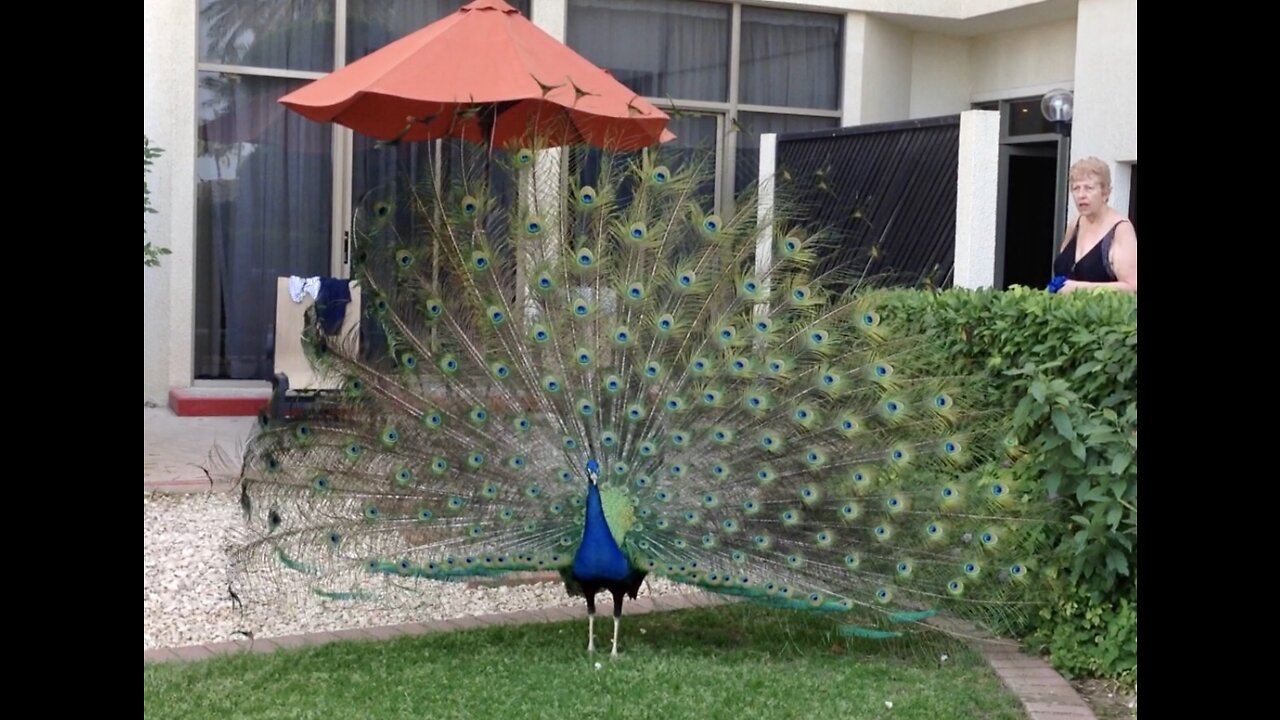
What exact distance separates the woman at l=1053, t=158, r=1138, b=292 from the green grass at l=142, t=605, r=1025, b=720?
196 cm

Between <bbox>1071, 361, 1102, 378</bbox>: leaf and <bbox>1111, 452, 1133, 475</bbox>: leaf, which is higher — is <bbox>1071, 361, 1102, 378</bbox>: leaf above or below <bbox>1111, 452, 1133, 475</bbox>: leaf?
above

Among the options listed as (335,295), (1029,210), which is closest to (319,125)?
(335,295)

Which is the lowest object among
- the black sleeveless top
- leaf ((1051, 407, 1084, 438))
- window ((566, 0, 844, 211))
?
leaf ((1051, 407, 1084, 438))

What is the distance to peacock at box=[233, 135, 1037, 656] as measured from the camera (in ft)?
17.6

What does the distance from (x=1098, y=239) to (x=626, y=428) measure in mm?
2578

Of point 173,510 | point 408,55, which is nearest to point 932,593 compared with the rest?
point 408,55

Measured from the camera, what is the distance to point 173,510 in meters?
8.17

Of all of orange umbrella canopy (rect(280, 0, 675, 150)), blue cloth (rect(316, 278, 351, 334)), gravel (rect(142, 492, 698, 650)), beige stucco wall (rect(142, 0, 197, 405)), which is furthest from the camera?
beige stucco wall (rect(142, 0, 197, 405))

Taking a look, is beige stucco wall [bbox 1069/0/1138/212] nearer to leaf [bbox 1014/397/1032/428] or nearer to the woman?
the woman

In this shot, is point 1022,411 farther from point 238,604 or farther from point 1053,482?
point 238,604

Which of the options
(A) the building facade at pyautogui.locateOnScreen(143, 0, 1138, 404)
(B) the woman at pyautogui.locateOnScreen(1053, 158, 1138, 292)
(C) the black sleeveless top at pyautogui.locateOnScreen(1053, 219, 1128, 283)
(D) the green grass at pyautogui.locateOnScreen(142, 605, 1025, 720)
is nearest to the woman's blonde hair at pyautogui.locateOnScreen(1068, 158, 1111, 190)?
(B) the woman at pyautogui.locateOnScreen(1053, 158, 1138, 292)

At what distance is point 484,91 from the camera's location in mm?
7242

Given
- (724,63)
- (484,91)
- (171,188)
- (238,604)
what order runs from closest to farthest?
1. (238,604)
2. (484,91)
3. (171,188)
4. (724,63)

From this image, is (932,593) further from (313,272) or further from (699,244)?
(313,272)
